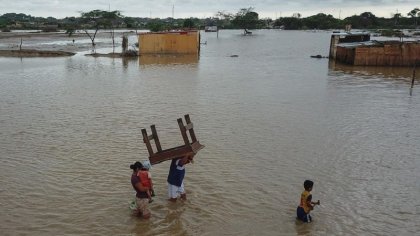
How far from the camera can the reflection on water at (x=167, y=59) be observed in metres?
39.5

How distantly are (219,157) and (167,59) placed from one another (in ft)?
102

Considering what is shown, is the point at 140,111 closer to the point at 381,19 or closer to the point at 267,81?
the point at 267,81

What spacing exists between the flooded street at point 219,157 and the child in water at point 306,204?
0.53 ft

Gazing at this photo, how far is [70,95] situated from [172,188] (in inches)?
593

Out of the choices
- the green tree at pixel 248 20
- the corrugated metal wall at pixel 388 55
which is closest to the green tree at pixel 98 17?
the corrugated metal wall at pixel 388 55

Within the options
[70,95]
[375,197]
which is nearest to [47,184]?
[375,197]

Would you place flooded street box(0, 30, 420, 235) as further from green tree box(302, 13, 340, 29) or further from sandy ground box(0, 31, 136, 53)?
green tree box(302, 13, 340, 29)

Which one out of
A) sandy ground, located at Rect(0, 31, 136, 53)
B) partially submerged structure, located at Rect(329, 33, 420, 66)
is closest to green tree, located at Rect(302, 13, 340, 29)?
sandy ground, located at Rect(0, 31, 136, 53)

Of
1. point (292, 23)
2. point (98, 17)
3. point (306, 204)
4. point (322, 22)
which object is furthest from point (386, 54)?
point (322, 22)

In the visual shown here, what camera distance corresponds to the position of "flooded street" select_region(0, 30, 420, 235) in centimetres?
836

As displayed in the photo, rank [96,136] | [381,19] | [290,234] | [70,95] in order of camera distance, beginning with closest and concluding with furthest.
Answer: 1. [290,234]
2. [96,136]
3. [70,95]
4. [381,19]

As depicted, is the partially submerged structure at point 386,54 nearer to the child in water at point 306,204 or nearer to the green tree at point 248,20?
the child in water at point 306,204

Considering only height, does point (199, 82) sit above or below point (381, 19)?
below

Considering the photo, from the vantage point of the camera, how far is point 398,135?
14805 mm
